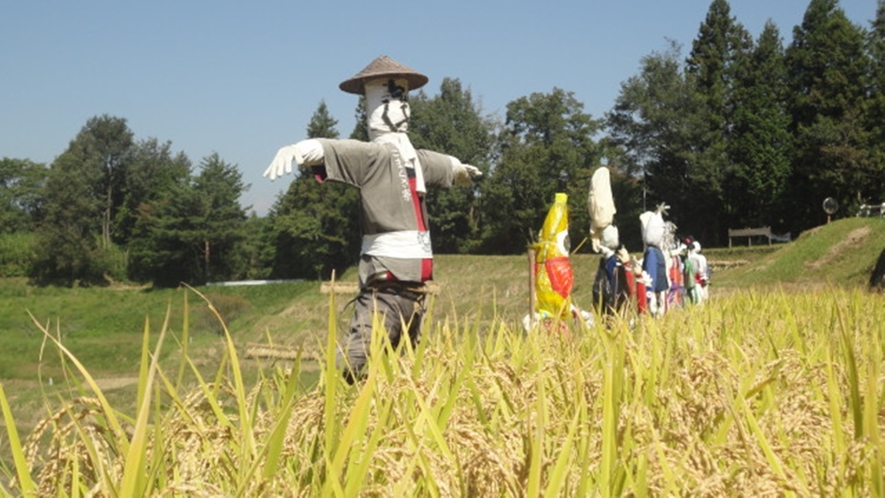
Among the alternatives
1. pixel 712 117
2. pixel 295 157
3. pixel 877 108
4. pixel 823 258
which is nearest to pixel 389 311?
pixel 295 157

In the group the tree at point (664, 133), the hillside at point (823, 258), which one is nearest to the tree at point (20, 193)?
the tree at point (664, 133)

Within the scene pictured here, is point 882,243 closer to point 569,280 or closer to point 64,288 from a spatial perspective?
point 569,280

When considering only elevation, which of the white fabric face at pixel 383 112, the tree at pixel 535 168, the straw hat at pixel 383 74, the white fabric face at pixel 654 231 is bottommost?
the white fabric face at pixel 654 231

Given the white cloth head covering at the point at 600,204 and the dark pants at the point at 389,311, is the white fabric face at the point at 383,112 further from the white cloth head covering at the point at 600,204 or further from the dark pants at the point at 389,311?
the white cloth head covering at the point at 600,204

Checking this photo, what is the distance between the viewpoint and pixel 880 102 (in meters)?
39.8

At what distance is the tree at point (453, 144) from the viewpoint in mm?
53094

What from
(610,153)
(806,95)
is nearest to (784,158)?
(806,95)

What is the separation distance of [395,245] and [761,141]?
41.6 m

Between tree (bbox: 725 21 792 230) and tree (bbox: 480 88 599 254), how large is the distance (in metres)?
7.58

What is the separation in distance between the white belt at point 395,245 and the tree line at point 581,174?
28.4 meters

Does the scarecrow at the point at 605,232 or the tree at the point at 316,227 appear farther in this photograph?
the tree at the point at 316,227

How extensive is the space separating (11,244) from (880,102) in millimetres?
48728

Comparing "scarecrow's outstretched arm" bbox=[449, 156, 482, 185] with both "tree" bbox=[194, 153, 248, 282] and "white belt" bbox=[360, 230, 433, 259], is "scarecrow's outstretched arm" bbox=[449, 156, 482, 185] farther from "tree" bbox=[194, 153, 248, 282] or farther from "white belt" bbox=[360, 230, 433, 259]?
"tree" bbox=[194, 153, 248, 282]

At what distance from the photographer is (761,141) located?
42875 millimetres
